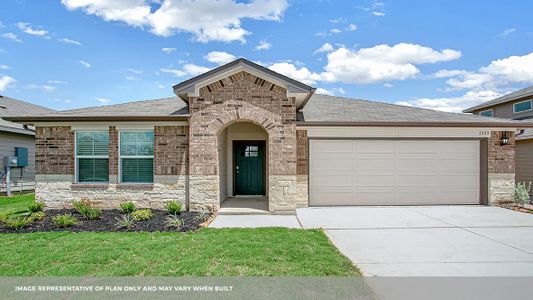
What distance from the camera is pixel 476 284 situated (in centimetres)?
426

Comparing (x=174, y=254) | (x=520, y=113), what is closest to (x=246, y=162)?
(x=174, y=254)

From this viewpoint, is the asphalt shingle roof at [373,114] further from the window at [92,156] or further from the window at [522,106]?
the window at [522,106]

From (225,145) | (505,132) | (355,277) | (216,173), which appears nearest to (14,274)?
(355,277)

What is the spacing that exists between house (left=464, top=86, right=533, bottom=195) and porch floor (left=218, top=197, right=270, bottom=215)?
1185 cm

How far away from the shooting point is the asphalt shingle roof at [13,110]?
1494 cm

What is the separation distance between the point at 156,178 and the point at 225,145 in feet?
10.4

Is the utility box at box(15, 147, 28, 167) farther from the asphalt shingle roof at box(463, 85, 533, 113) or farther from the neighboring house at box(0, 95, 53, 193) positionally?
the asphalt shingle roof at box(463, 85, 533, 113)

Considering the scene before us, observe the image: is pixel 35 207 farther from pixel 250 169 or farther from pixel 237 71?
pixel 250 169

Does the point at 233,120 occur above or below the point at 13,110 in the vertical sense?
below

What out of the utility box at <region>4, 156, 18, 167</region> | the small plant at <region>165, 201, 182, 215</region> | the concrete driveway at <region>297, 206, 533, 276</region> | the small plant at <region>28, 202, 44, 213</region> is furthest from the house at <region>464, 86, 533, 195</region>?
the utility box at <region>4, 156, 18, 167</region>

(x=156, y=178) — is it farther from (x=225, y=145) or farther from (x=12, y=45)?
(x=12, y=45)

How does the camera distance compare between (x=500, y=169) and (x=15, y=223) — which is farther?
(x=500, y=169)

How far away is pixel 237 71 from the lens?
31.4 feet

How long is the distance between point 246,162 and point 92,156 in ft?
18.6
